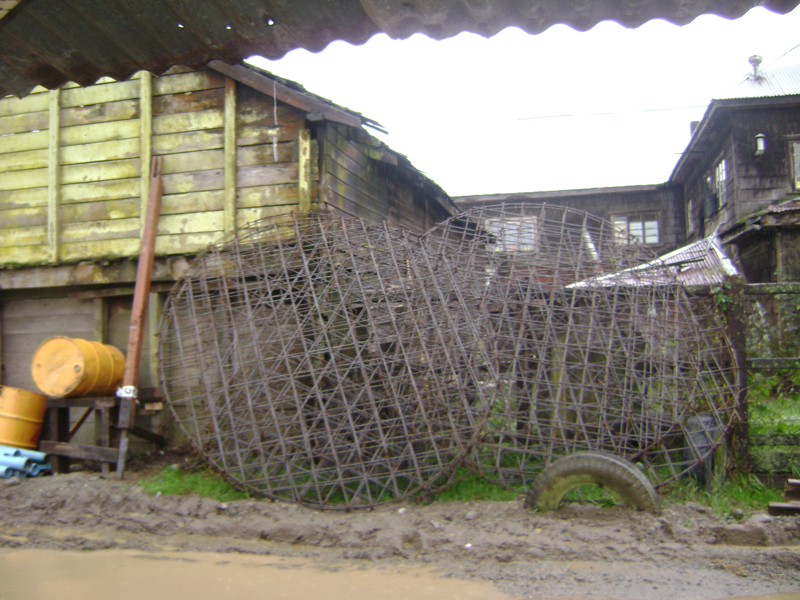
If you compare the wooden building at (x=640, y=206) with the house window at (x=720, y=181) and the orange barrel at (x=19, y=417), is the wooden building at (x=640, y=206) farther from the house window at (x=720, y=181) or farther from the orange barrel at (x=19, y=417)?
the orange barrel at (x=19, y=417)

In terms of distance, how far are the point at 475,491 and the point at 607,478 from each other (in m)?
1.26

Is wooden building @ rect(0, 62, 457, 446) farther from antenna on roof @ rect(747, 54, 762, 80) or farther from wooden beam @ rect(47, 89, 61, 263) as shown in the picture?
antenna on roof @ rect(747, 54, 762, 80)

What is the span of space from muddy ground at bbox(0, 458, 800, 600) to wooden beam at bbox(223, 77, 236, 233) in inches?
124

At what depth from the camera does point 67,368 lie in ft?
19.7

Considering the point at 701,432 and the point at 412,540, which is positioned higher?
the point at 701,432

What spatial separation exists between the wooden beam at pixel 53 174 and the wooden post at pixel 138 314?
1408mm

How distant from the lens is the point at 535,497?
14.9 ft

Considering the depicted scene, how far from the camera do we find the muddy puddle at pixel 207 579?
349cm

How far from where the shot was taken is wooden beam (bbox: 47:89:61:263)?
751cm

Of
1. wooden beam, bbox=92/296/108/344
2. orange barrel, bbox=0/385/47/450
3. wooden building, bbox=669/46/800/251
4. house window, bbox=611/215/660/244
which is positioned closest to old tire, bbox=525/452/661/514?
orange barrel, bbox=0/385/47/450

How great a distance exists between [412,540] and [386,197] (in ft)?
19.0

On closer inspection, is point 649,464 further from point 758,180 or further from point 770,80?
point 770,80

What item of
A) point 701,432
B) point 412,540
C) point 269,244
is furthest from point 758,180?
point 412,540

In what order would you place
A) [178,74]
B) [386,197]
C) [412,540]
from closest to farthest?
[412,540] → [178,74] → [386,197]
